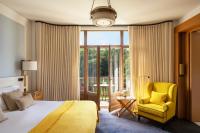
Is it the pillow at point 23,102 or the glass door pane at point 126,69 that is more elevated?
the glass door pane at point 126,69

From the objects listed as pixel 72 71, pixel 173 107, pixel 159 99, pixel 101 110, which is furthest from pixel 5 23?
pixel 173 107

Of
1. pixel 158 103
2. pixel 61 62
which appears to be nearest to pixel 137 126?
pixel 158 103

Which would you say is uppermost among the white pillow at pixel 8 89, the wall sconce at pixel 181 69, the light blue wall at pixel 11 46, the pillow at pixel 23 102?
the light blue wall at pixel 11 46

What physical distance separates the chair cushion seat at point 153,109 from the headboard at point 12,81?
3083 millimetres

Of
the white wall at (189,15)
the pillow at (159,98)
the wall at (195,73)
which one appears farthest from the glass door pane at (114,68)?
the wall at (195,73)

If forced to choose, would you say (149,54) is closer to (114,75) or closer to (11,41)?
(114,75)

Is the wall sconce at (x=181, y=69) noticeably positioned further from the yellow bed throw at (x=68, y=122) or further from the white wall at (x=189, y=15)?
the yellow bed throw at (x=68, y=122)

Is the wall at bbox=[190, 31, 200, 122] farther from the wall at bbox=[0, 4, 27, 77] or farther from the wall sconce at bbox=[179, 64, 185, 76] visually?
the wall at bbox=[0, 4, 27, 77]

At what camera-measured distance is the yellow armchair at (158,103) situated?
424 cm

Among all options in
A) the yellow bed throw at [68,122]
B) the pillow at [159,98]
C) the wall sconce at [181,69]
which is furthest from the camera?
the wall sconce at [181,69]

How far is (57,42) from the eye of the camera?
18.0 ft

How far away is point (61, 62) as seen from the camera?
5.52 m

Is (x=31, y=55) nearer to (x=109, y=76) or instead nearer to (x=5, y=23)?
(x=5, y=23)

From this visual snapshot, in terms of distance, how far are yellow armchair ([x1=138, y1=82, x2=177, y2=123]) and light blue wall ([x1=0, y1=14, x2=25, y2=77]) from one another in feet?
10.8
